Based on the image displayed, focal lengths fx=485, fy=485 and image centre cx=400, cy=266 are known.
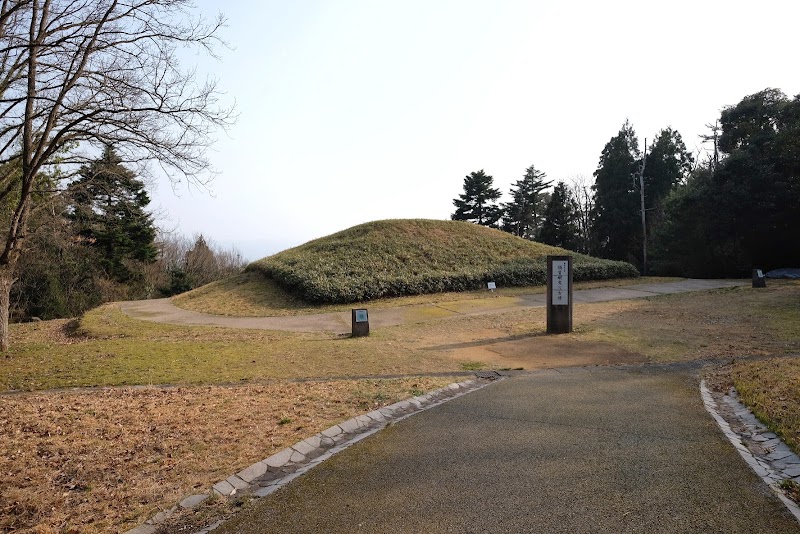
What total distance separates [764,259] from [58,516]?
27.3 metres

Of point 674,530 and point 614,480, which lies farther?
point 614,480

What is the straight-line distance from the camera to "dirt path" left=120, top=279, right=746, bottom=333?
1258cm

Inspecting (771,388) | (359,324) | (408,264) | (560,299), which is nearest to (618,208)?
(408,264)

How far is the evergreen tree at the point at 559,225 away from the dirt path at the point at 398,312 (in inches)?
816

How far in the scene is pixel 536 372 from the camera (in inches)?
274

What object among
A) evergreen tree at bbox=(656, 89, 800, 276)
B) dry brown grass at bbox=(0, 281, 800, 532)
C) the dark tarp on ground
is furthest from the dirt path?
evergreen tree at bbox=(656, 89, 800, 276)

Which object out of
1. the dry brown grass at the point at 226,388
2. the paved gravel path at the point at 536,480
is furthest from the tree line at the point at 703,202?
the paved gravel path at the point at 536,480

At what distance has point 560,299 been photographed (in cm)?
1031

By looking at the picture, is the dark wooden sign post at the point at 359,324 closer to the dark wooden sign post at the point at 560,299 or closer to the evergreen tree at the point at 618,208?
the dark wooden sign post at the point at 560,299

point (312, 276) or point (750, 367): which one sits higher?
point (312, 276)

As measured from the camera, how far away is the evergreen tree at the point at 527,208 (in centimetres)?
4638

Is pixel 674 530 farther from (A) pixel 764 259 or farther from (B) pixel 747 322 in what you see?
(A) pixel 764 259

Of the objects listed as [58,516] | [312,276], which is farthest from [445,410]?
[312,276]

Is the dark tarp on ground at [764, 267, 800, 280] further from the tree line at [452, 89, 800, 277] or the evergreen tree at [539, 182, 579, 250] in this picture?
the evergreen tree at [539, 182, 579, 250]
